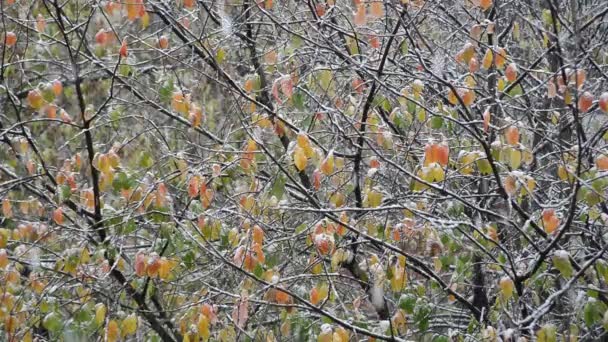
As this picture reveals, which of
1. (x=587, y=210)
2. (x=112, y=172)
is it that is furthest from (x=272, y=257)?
(x=587, y=210)

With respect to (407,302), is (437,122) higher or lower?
higher

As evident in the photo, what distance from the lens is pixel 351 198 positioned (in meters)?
5.43

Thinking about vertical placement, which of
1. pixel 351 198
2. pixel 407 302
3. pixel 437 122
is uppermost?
pixel 437 122

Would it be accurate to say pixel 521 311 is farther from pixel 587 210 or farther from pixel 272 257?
pixel 272 257

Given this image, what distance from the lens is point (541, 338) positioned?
4008 millimetres

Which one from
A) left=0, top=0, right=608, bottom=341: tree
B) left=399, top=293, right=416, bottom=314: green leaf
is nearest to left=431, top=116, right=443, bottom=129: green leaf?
left=0, top=0, right=608, bottom=341: tree

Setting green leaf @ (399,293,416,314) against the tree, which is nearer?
the tree

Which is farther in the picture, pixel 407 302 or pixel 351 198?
pixel 351 198

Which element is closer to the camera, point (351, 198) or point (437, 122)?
point (437, 122)

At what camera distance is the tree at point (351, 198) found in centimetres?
438

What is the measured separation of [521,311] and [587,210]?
60 cm

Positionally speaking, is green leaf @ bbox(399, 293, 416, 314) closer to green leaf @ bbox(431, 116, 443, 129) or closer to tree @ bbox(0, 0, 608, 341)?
tree @ bbox(0, 0, 608, 341)

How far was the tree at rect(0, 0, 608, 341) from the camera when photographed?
4379mm

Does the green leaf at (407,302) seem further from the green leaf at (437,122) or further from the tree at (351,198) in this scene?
the green leaf at (437,122)
